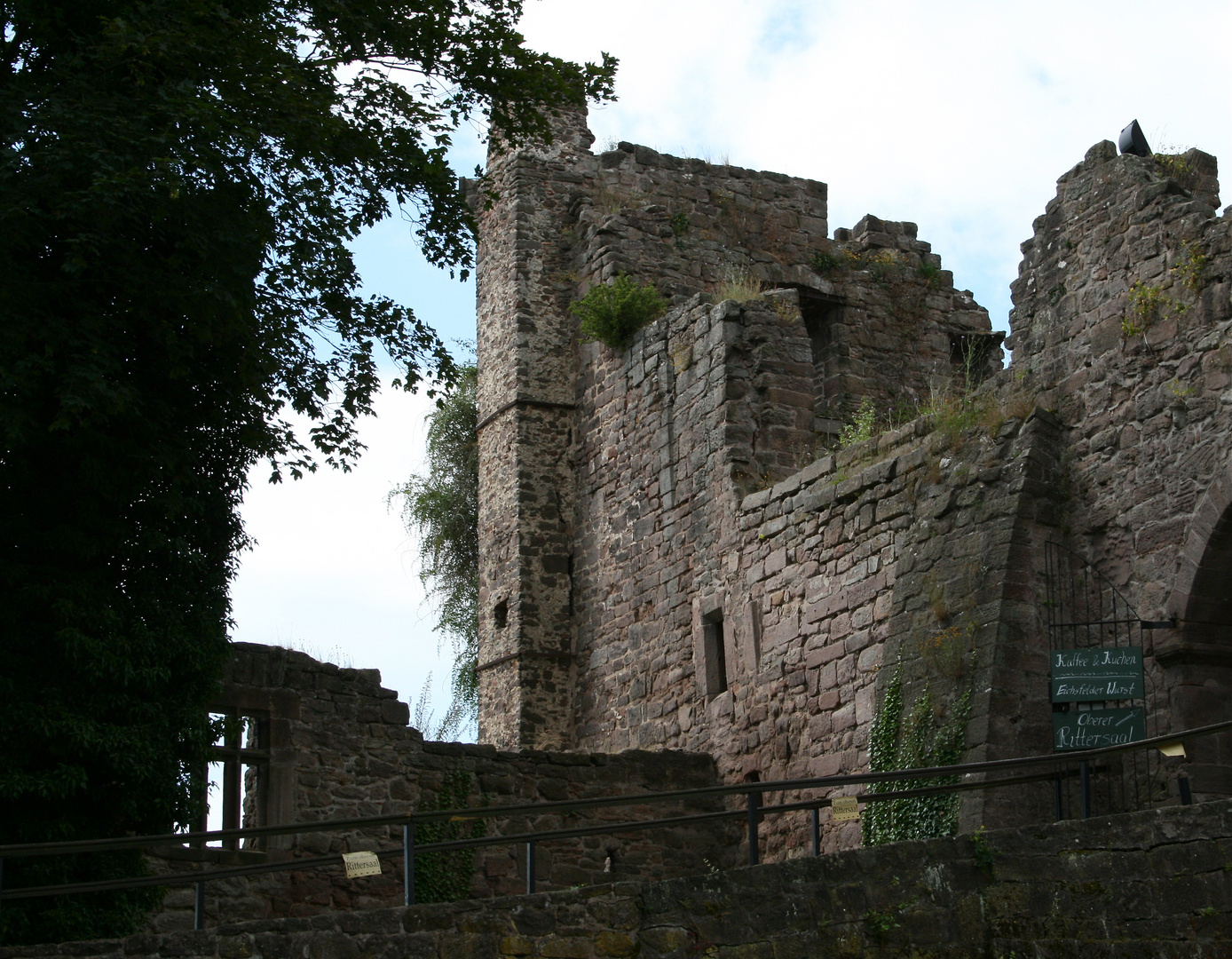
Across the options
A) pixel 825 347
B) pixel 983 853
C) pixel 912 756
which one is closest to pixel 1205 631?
pixel 912 756

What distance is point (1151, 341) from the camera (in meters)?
10.9

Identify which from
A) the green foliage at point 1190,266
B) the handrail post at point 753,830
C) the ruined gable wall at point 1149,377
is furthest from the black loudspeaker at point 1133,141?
the handrail post at point 753,830

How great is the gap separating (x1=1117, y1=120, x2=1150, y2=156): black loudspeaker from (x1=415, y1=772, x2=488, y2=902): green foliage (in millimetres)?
6673

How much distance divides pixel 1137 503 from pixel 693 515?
5.05 meters

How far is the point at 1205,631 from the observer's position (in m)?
10.1

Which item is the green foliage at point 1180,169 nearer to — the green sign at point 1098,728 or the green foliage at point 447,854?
the green sign at point 1098,728

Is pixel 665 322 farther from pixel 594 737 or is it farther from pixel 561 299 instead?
pixel 594 737

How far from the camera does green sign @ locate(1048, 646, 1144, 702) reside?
1004 cm

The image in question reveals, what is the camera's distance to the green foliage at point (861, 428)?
46.5 ft

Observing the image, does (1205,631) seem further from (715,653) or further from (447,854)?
(447,854)

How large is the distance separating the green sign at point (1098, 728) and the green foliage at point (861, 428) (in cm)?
351

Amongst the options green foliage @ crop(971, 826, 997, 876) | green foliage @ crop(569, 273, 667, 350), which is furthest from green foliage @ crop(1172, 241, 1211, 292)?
green foliage @ crop(569, 273, 667, 350)

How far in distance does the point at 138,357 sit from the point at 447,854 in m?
4.24

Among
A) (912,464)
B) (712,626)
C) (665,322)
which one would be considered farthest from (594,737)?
(912,464)
